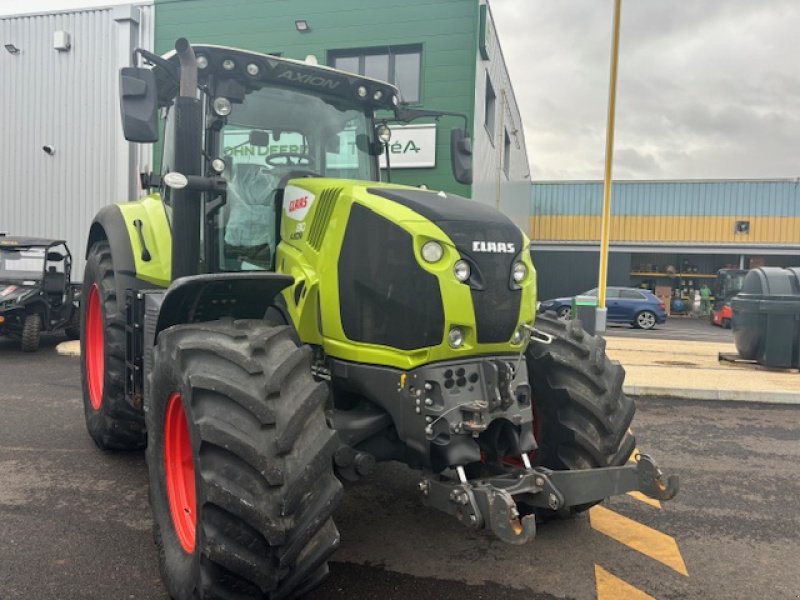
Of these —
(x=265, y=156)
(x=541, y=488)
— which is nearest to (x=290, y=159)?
(x=265, y=156)

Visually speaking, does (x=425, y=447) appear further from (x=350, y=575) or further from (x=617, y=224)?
(x=617, y=224)

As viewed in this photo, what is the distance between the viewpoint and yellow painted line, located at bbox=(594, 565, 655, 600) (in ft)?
10.3

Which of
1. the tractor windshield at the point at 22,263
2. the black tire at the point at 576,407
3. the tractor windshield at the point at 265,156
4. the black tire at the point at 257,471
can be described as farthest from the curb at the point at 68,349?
the black tire at the point at 576,407

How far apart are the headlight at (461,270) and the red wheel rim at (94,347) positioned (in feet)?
12.2

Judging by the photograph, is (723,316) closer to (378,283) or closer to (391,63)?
(391,63)

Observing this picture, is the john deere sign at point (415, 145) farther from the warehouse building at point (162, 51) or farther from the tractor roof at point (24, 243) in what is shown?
the tractor roof at point (24, 243)

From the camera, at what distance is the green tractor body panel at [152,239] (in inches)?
172

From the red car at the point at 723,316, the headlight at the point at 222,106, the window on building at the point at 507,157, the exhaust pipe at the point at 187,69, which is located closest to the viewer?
the exhaust pipe at the point at 187,69

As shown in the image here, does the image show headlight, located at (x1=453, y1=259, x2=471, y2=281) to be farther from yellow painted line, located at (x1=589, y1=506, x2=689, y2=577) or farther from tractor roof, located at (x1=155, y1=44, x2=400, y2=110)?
yellow painted line, located at (x1=589, y1=506, x2=689, y2=577)

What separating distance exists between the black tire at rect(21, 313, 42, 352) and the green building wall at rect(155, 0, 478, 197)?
6436 mm

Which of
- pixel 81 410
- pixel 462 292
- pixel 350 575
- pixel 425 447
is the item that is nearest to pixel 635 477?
pixel 425 447

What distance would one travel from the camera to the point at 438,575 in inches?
130

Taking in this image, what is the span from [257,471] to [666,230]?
31.9m

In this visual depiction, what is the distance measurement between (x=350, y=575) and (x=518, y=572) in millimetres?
→ 867
